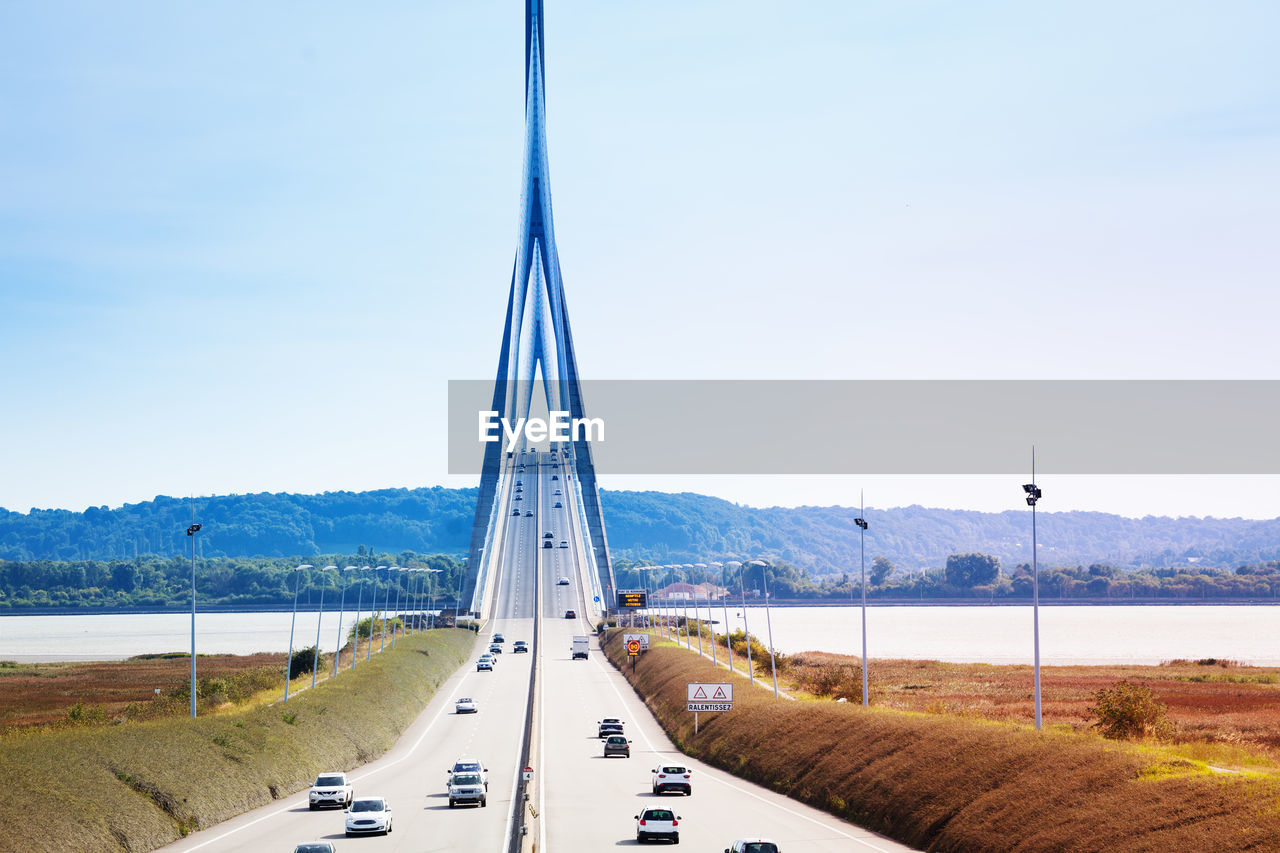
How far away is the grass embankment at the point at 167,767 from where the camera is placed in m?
28.5

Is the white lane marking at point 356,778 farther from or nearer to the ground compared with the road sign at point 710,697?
nearer to the ground

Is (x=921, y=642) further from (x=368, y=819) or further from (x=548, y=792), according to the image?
(x=368, y=819)

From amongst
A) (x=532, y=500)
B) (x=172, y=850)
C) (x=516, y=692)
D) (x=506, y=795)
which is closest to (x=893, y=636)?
(x=532, y=500)

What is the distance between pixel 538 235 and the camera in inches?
6432

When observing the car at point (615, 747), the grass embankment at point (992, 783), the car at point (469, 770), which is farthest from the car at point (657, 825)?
the car at point (615, 747)

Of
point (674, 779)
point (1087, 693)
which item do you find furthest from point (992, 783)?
point (1087, 693)

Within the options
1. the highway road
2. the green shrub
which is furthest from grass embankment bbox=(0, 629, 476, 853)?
the green shrub

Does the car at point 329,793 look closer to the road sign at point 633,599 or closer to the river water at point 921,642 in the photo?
the river water at point 921,642

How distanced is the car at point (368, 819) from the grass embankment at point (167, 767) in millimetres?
4751

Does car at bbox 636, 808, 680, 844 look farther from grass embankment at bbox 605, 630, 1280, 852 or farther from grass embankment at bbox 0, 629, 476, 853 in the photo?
grass embankment at bbox 0, 629, 476, 853

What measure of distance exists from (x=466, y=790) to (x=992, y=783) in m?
15.6

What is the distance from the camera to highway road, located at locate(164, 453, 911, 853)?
1237 inches

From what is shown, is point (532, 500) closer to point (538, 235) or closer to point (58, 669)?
point (538, 235)

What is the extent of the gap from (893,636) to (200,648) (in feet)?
282
